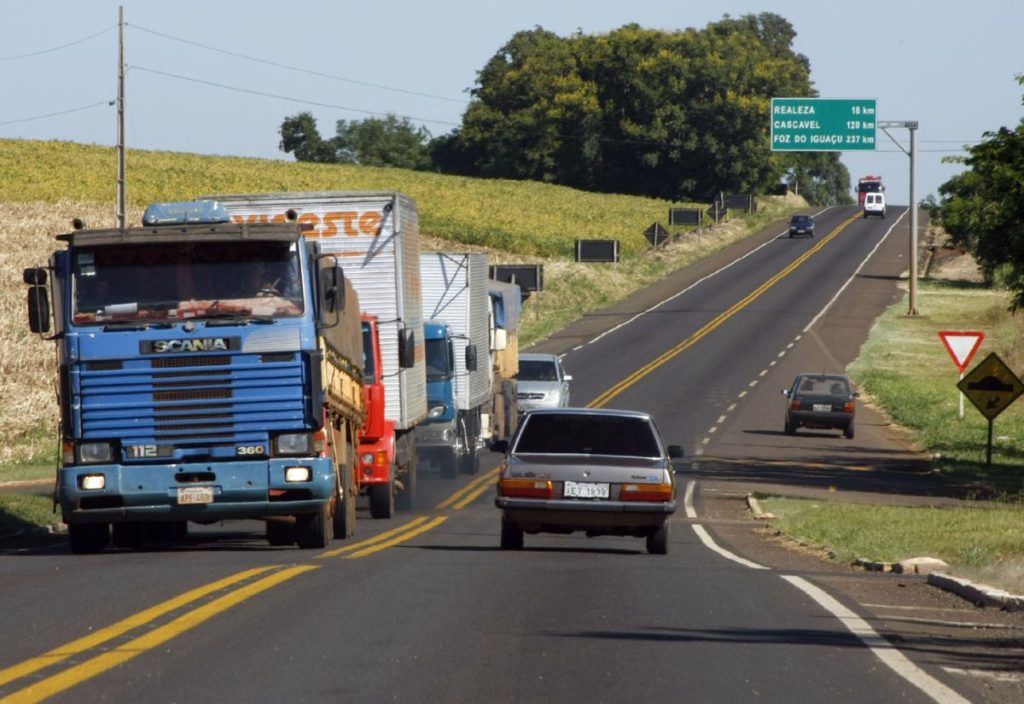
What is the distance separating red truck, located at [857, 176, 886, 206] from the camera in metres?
130

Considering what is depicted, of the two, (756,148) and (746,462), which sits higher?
(756,148)

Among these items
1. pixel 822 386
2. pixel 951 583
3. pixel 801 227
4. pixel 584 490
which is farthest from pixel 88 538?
pixel 801 227

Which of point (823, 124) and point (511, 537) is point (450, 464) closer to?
point (511, 537)

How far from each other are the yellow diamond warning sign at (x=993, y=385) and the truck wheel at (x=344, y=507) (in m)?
14.9

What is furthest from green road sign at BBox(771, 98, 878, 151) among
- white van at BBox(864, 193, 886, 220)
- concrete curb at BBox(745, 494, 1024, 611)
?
white van at BBox(864, 193, 886, 220)

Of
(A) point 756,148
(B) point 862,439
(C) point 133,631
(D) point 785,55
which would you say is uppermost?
(D) point 785,55

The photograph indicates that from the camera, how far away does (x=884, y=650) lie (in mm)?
10414

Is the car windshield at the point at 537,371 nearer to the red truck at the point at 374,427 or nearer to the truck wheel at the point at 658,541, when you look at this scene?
the red truck at the point at 374,427

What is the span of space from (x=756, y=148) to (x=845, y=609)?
406ft

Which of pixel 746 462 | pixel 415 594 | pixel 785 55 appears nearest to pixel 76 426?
pixel 415 594

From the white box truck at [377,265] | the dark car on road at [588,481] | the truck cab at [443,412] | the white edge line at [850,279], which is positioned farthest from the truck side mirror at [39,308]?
the white edge line at [850,279]

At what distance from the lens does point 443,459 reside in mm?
32188

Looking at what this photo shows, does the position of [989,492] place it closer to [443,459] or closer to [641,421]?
[443,459]

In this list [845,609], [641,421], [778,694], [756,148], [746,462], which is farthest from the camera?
[756,148]
